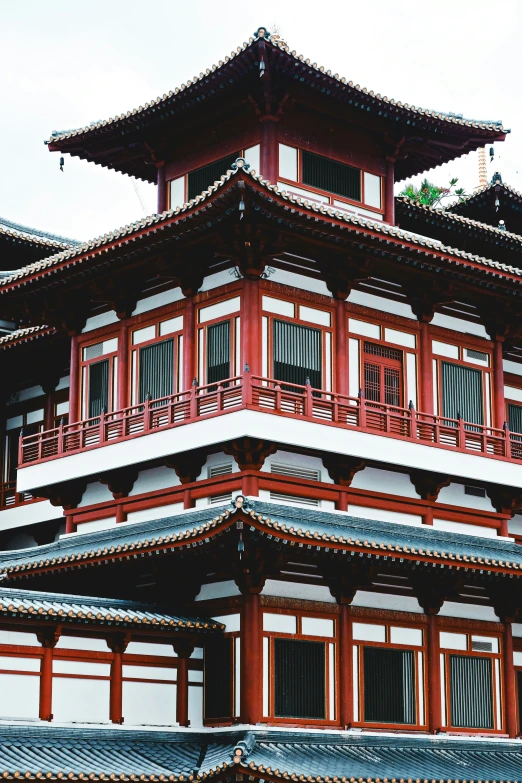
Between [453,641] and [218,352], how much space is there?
819 cm

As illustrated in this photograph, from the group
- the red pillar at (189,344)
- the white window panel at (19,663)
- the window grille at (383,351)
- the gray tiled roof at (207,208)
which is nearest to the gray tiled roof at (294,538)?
the white window panel at (19,663)

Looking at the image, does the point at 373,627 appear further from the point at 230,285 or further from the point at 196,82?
the point at 196,82

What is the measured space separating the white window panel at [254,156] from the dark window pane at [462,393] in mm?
6438

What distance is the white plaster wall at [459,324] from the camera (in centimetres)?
3153

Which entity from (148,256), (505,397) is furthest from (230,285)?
(505,397)

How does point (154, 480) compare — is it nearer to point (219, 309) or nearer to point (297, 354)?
point (219, 309)

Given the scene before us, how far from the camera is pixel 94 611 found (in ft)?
80.4

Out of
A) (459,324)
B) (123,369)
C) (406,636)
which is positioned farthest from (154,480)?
(459,324)

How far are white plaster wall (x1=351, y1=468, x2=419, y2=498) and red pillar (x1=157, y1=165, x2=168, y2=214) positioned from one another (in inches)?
343

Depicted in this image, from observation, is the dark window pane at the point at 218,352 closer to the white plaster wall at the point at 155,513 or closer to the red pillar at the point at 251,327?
the red pillar at the point at 251,327

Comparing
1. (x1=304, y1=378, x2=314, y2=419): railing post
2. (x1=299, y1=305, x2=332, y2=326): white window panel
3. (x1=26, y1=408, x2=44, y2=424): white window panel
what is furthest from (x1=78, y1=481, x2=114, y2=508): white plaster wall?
(x1=26, y1=408, x2=44, y2=424): white window panel

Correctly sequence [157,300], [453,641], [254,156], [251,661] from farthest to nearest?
[254,156] < [157,300] < [453,641] < [251,661]

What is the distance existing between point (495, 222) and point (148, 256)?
12370mm

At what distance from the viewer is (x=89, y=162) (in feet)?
113
